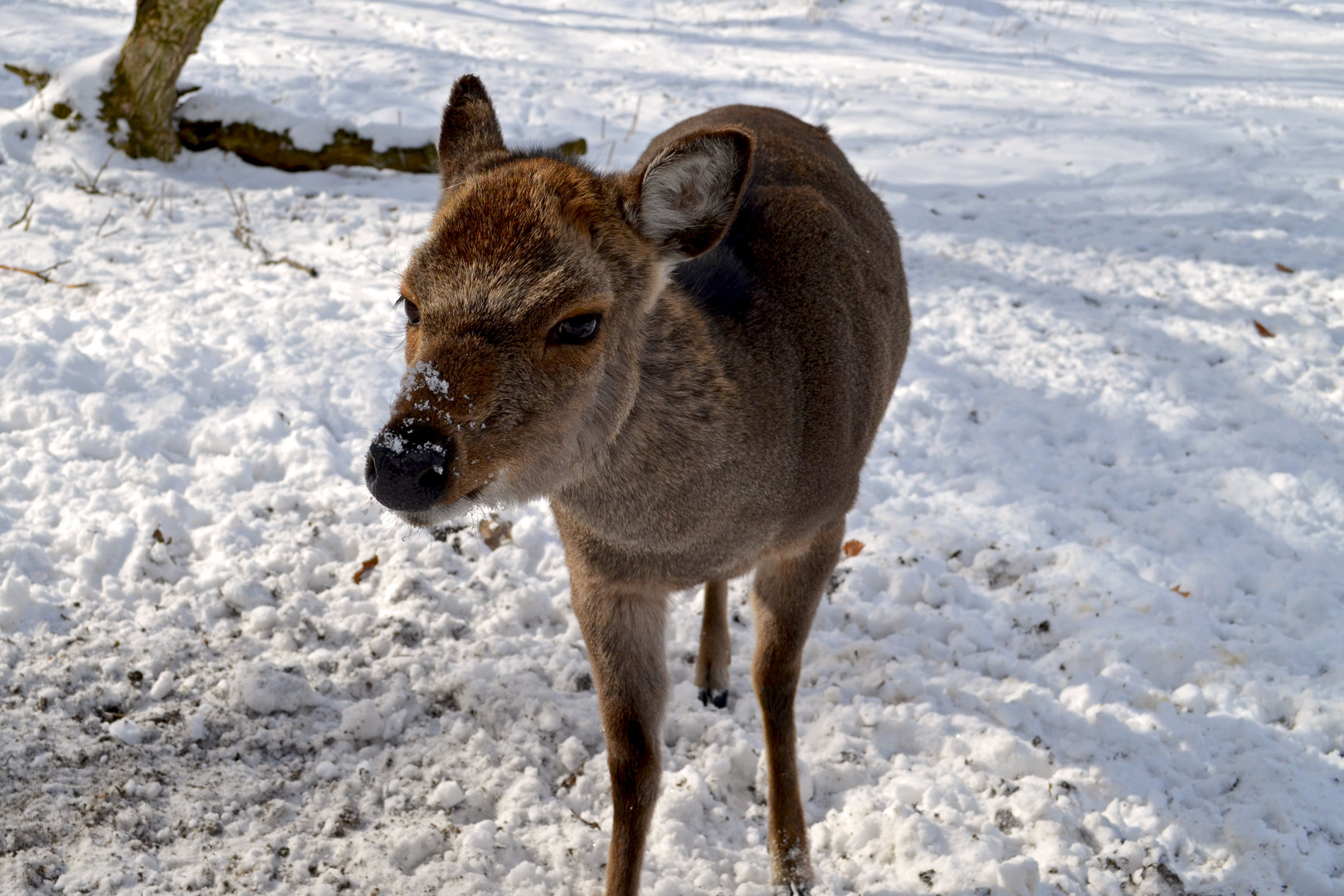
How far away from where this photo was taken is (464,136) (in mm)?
2980

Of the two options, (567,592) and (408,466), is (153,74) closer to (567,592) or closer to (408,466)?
(567,592)

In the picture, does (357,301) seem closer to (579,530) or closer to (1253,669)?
(579,530)

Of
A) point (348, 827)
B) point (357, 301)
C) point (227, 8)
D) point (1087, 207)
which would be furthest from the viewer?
point (227, 8)

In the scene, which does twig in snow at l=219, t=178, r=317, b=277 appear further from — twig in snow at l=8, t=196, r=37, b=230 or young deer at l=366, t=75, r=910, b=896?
young deer at l=366, t=75, r=910, b=896

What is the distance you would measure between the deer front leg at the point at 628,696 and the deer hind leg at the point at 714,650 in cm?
89

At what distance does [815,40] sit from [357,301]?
991 centimetres

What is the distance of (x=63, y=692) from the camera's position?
3.46 meters

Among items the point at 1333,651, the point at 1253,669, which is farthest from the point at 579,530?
the point at 1333,651

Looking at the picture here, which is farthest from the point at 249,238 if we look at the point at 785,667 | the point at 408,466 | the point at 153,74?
the point at 408,466

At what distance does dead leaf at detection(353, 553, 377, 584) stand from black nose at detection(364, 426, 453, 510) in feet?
7.57

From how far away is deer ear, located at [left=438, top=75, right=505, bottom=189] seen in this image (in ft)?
9.70

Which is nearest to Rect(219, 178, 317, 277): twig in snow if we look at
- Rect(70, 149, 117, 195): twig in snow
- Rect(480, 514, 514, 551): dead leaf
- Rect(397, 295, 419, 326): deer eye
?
Rect(70, 149, 117, 195): twig in snow

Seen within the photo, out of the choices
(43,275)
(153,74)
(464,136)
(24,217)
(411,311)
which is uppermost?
(464,136)

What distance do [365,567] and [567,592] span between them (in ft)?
3.10
